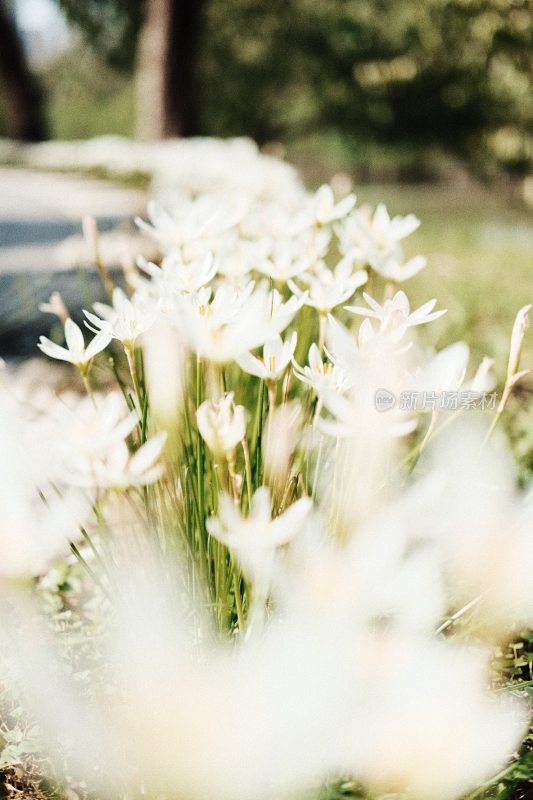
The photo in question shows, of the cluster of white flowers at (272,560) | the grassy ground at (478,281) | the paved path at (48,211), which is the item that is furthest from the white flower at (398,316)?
the paved path at (48,211)

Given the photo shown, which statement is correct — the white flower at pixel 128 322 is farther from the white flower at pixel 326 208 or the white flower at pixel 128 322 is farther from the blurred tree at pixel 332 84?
the blurred tree at pixel 332 84

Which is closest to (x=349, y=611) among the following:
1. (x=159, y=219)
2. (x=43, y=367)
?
(x=159, y=219)

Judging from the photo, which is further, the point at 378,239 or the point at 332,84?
the point at 332,84

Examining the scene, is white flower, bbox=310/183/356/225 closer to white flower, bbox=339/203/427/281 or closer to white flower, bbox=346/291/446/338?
white flower, bbox=339/203/427/281

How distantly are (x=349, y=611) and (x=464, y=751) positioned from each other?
148mm

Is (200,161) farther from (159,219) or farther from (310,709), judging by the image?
(310,709)

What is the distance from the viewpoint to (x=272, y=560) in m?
0.67

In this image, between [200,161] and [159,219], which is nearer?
[159,219]

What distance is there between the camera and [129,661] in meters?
0.75

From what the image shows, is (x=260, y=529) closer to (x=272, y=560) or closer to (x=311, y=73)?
(x=272, y=560)

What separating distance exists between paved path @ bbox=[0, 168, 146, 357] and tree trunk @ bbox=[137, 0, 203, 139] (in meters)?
0.76

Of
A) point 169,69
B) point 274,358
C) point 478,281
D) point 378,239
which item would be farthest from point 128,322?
point 169,69

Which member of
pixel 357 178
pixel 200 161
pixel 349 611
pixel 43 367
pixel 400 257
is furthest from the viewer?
pixel 357 178

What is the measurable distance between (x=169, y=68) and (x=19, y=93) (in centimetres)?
757
